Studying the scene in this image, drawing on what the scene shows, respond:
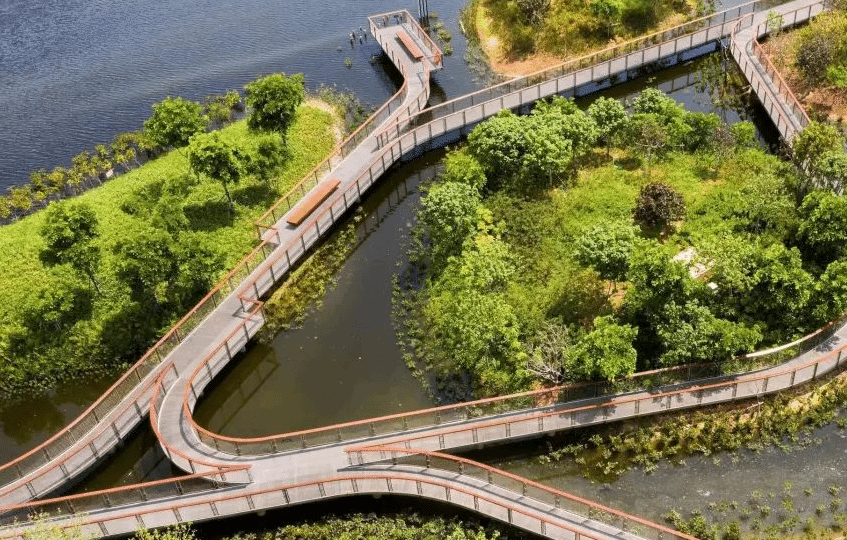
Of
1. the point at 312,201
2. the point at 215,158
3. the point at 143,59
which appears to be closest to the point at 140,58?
the point at 143,59

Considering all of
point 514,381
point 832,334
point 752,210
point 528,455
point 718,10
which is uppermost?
point 718,10

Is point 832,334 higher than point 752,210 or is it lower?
lower

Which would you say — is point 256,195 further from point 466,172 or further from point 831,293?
point 831,293

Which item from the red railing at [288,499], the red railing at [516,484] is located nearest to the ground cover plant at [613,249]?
the red railing at [516,484]

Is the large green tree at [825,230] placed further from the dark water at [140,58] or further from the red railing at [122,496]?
the dark water at [140,58]

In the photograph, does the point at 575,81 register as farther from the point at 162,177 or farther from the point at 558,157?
the point at 162,177

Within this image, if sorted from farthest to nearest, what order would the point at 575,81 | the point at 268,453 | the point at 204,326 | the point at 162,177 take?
the point at 575,81
the point at 162,177
the point at 204,326
the point at 268,453

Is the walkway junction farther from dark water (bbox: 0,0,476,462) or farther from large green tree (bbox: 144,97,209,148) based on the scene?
dark water (bbox: 0,0,476,462)

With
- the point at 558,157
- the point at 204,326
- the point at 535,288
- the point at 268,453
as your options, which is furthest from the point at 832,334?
the point at 204,326
